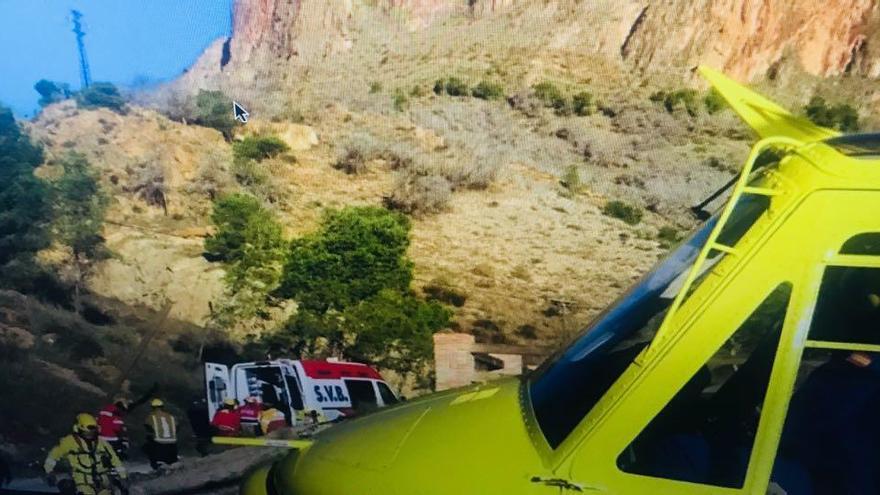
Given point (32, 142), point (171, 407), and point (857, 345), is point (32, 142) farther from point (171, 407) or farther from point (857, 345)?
point (857, 345)

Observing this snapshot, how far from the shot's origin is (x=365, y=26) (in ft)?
15.6

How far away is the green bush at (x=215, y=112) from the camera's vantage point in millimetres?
Answer: 4785

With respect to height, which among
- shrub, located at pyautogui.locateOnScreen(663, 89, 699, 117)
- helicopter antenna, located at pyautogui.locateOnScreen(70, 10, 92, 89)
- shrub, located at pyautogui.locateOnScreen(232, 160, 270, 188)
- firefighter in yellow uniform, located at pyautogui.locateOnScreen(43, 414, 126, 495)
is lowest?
firefighter in yellow uniform, located at pyautogui.locateOnScreen(43, 414, 126, 495)

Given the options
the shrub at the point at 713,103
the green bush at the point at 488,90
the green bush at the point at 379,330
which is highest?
the green bush at the point at 488,90

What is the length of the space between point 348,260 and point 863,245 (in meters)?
3.30

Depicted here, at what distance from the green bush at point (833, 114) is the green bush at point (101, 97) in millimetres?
4022

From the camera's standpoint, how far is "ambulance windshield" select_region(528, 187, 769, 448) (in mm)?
2090

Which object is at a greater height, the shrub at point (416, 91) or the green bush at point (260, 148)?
the shrub at point (416, 91)

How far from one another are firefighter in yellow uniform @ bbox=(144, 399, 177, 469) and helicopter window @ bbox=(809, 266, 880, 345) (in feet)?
13.3

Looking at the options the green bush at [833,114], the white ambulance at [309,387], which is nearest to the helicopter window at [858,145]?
the green bush at [833,114]

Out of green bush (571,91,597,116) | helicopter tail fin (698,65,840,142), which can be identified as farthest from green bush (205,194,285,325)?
helicopter tail fin (698,65,840,142)

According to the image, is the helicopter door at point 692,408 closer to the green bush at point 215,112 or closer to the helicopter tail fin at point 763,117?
the helicopter tail fin at point 763,117

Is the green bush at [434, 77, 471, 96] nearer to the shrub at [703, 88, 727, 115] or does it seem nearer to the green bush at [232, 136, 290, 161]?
the green bush at [232, 136, 290, 161]

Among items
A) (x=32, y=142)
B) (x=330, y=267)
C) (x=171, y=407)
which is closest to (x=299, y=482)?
(x=330, y=267)
